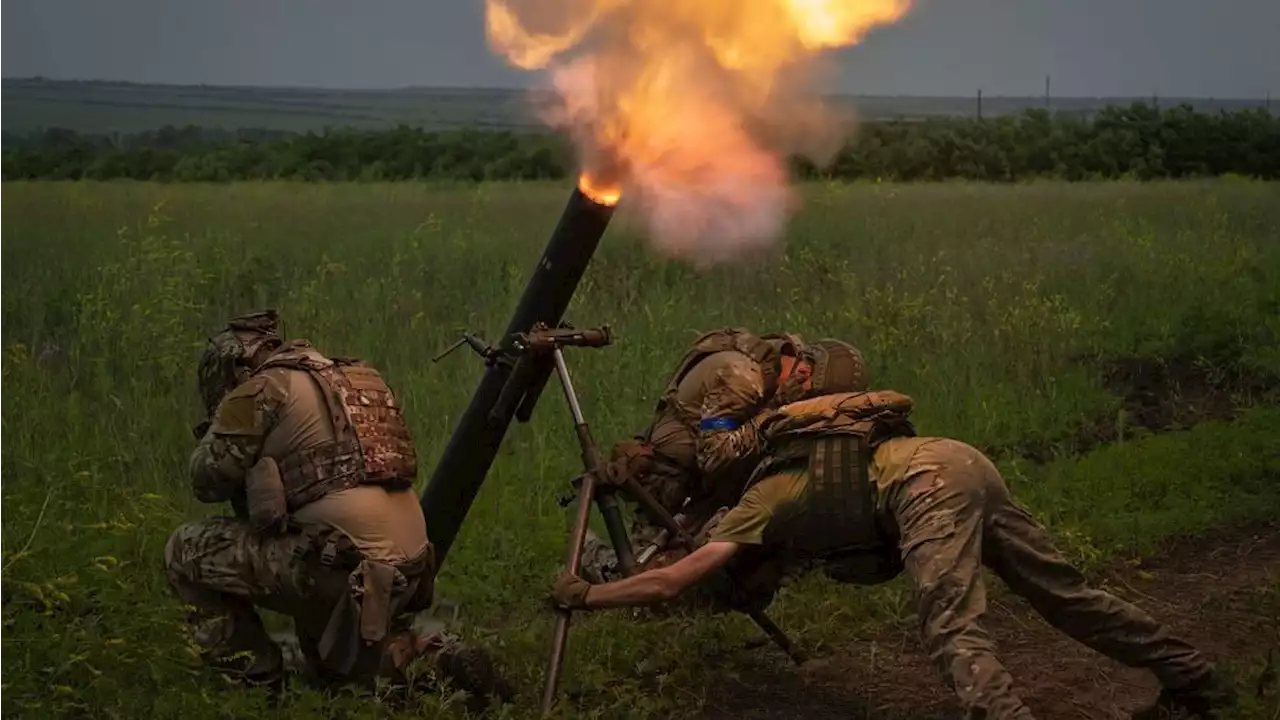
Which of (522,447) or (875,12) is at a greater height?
(875,12)

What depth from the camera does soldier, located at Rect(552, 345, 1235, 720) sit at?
16.8 feet

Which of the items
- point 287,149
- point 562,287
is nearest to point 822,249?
point 287,149

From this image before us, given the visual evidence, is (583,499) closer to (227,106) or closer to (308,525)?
(308,525)

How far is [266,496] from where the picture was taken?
5.24m

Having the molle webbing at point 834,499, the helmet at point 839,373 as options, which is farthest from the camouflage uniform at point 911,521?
the helmet at point 839,373

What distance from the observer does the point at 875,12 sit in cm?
644

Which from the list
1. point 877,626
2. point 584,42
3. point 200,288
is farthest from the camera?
point 200,288

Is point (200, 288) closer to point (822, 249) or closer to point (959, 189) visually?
point (822, 249)

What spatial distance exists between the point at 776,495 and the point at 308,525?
159 centimetres

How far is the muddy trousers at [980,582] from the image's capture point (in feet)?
16.1

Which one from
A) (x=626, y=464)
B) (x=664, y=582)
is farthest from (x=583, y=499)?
(x=664, y=582)

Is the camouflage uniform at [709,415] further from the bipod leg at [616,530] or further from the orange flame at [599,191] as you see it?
the orange flame at [599,191]

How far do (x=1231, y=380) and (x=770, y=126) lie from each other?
612 cm

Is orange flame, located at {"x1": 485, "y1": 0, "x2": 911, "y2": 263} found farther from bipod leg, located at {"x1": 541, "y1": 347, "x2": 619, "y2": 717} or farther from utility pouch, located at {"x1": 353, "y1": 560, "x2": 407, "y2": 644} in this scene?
utility pouch, located at {"x1": 353, "y1": 560, "x2": 407, "y2": 644}
